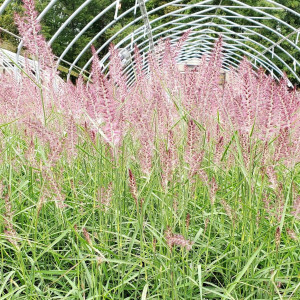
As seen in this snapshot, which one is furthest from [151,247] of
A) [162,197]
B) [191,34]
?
[191,34]

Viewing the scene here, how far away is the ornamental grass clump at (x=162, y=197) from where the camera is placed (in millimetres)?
1202

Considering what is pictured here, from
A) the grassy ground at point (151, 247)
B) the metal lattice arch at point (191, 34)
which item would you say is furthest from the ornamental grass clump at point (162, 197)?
the metal lattice arch at point (191, 34)

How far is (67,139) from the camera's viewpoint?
1.63 metres

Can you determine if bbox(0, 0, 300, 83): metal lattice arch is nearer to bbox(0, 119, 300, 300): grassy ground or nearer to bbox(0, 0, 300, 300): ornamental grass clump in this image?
bbox(0, 0, 300, 300): ornamental grass clump

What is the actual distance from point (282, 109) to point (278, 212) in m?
0.33

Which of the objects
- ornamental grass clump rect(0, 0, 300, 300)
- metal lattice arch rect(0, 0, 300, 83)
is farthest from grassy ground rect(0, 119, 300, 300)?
metal lattice arch rect(0, 0, 300, 83)

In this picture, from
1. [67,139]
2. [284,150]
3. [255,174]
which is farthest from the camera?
[67,139]

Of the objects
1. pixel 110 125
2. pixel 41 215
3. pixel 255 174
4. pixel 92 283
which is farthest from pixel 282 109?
pixel 41 215

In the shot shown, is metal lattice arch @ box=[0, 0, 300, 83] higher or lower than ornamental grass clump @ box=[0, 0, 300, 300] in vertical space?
higher

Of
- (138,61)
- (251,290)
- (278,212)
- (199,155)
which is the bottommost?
(251,290)

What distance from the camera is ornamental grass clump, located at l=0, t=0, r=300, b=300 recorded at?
1202 millimetres

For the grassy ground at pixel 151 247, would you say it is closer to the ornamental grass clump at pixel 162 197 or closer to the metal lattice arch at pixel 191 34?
the ornamental grass clump at pixel 162 197

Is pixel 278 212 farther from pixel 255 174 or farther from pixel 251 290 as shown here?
pixel 251 290

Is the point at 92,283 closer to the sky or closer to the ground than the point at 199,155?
closer to the ground
